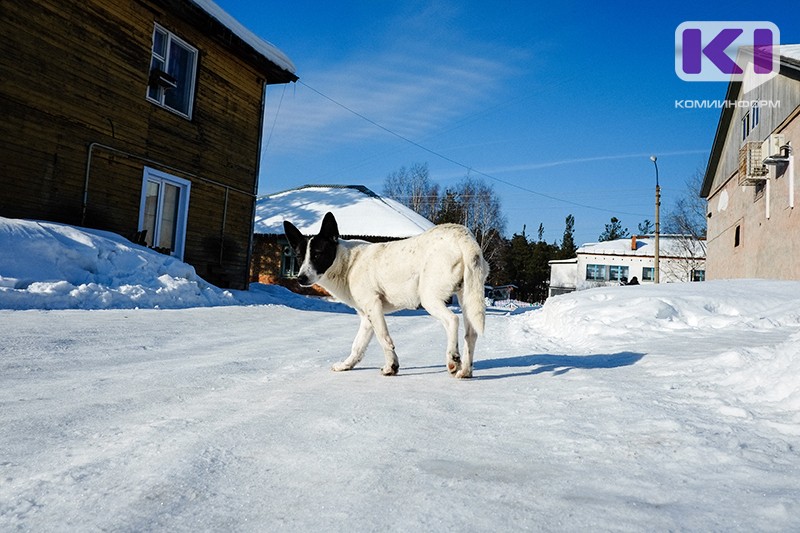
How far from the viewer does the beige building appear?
1895 centimetres

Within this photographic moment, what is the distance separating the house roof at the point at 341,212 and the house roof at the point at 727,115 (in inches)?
647

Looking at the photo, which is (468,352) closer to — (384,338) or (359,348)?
(384,338)

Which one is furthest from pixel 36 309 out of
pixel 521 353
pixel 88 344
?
pixel 521 353

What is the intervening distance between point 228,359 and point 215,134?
12.7 m

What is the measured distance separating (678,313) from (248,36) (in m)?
14.7

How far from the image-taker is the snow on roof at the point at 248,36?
14.7 metres

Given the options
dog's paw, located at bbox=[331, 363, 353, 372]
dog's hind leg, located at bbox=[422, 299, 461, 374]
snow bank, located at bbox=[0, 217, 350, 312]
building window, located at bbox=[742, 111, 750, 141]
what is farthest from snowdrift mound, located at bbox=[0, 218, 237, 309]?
building window, located at bbox=[742, 111, 750, 141]

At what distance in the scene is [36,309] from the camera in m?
7.48

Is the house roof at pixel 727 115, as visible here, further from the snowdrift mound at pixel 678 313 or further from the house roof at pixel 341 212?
the house roof at pixel 341 212

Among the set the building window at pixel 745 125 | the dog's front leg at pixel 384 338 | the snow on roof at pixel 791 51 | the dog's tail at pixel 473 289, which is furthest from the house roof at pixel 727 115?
the dog's front leg at pixel 384 338

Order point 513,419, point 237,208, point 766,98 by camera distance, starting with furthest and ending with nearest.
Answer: point 766,98, point 237,208, point 513,419

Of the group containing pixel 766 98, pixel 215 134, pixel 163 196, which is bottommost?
pixel 163 196

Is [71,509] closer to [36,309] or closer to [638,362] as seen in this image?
[638,362]

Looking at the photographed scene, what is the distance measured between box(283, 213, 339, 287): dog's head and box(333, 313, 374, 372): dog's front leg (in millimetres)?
634
